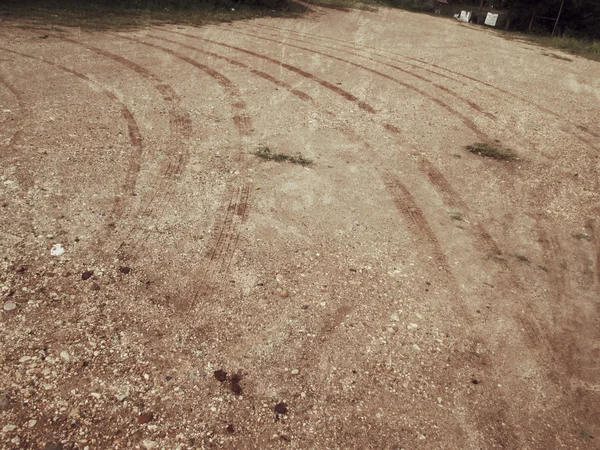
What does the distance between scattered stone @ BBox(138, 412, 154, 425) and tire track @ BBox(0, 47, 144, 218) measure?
2477mm

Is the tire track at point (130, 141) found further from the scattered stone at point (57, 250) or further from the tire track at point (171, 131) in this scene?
the scattered stone at point (57, 250)

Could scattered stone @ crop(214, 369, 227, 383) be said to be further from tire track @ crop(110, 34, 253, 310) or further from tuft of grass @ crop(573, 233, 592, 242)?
tuft of grass @ crop(573, 233, 592, 242)

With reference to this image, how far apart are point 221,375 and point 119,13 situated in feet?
44.3

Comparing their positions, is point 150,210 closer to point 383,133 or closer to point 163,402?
point 163,402

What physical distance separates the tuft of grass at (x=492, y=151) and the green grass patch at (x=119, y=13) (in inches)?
385

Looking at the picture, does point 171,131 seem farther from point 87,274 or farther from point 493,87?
point 493,87

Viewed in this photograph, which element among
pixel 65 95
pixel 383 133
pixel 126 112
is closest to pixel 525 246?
pixel 383 133

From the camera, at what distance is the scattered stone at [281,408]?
3.05 m

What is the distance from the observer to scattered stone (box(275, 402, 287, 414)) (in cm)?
305

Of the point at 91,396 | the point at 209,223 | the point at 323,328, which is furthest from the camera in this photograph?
the point at 209,223

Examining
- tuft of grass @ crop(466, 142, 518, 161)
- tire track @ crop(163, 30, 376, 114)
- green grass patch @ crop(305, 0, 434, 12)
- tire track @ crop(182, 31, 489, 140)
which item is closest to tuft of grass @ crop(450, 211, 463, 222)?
tuft of grass @ crop(466, 142, 518, 161)

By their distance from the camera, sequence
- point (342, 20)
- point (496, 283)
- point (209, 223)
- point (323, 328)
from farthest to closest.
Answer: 1. point (342, 20)
2. point (209, 223)
3. point (496, 283)
4. point (323, 328)

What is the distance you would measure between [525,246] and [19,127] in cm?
682

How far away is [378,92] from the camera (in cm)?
930
